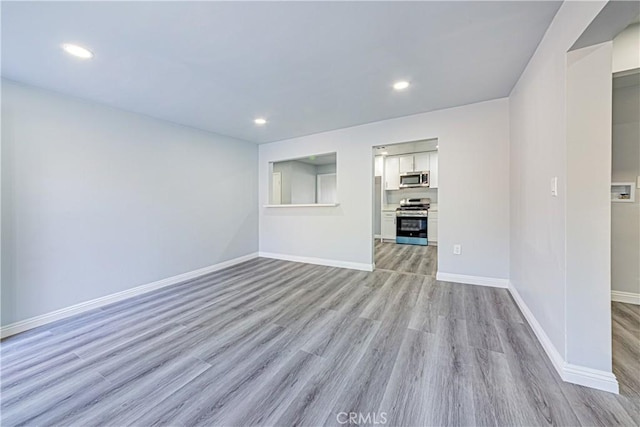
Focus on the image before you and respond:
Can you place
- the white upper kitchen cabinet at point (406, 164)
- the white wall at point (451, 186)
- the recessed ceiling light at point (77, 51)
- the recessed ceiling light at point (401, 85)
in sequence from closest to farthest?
the recessed ceiling light at point (77, 51) < the recessed ceiling light at point (401, 85) < the white wall at point (451, 186) < the white upper kitchen cabinet at point (406, 164)

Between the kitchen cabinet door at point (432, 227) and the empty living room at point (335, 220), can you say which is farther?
the kitchen cabinet door at point (432, 227)

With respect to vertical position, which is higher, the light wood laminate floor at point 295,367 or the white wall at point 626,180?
the white wall at point 626,180

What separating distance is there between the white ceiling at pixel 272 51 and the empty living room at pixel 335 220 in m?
0.02

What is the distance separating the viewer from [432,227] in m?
5.78

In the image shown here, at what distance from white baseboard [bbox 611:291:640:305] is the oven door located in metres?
3.36

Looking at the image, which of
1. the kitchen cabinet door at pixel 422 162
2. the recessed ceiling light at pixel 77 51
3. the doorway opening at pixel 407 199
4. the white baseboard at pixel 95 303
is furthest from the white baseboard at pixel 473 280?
the recessed ceiling light at pixel 77 51

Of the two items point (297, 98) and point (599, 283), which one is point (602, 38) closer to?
point (599, 283)

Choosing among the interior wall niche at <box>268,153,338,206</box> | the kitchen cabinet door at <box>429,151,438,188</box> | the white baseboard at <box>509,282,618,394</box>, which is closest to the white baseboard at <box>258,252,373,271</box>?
the interior wall niche at <box>268,153,338,206</box>

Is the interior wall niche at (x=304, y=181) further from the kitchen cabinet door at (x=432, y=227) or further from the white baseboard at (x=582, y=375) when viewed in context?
the white baseboard at (x=582, y=375)

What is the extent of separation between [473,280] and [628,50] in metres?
2.48

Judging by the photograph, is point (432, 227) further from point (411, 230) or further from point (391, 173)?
point (391, 173)

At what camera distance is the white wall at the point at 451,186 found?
292 centimetres

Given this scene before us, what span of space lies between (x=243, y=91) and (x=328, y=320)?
8.20ft

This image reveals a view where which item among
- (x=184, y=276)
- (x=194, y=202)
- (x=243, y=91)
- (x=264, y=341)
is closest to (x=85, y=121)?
(x=194, y=202)
